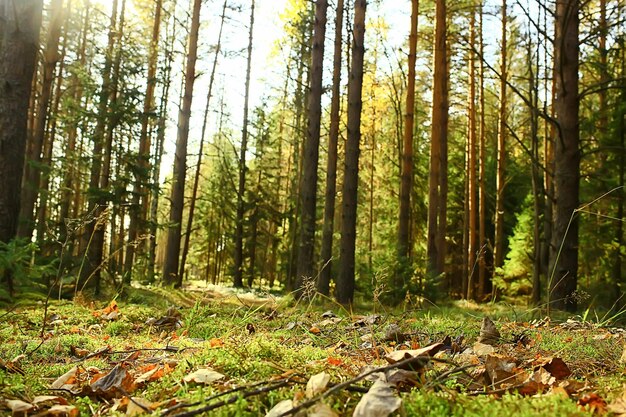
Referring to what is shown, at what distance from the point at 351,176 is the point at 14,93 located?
6.25 m

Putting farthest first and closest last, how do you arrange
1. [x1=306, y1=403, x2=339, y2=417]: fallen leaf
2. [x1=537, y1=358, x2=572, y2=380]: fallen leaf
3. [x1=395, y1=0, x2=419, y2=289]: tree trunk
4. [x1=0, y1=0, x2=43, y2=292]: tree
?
[x1=395, y1=0, x2=419, y2=289]: tree trunk
[x1=0, y1=0, x2=43, y2=292]: tree
[x1=537, y1=358, x2=572, y2=380]: fallen leaf
[x1=306, y1=403, x2=339, y2=417]: fallen leaf

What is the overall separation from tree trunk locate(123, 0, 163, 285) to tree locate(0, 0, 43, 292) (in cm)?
175

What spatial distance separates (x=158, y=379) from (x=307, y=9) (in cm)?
1826

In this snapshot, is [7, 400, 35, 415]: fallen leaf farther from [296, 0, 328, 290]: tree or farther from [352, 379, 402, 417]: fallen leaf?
[296, 0, 328, 290]: tree

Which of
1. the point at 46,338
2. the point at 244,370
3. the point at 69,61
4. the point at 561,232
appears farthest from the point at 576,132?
the point at 69,61

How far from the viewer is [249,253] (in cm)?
2527

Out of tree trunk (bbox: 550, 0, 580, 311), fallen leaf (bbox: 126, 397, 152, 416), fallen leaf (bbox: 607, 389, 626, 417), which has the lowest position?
fallen leaf (bbox: 126, 397, 152, 416)

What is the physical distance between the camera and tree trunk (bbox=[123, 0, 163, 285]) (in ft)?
29.9

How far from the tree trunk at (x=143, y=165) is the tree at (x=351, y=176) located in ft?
13.4

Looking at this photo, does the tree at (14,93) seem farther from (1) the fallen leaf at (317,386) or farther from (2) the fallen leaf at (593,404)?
(2) the fallen leaf at (593,404)

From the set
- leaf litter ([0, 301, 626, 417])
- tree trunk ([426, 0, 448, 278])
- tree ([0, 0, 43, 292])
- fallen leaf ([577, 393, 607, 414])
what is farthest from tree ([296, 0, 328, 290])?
fallen leaf ([577, 393, 607, 414])

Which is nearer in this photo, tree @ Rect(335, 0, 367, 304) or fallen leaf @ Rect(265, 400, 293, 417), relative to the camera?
fallen leaf @ Rect(265, 400, 293, 417)

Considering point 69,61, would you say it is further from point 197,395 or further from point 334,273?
point 197,395

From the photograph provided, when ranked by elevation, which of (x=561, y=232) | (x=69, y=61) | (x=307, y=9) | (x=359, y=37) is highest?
(x=307, y=9)
